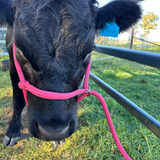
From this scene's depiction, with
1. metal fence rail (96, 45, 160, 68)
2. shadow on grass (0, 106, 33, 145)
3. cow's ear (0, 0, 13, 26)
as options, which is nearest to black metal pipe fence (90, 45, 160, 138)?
metal fence rail (96, 45, 160, 68)

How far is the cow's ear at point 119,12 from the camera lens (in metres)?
1.67

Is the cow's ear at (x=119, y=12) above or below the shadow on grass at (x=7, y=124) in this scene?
above

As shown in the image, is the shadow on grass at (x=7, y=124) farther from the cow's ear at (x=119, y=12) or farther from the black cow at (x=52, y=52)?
the cow's ear at (x=119, y=12)

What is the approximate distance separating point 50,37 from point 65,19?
22cm

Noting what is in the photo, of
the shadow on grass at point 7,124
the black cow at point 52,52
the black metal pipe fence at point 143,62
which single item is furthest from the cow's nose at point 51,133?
the shadow on grass at point 7,124

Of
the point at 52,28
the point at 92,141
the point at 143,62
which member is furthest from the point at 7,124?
the point at 143,62

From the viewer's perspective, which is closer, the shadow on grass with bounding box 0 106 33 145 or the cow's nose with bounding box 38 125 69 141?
the cow's nose with bounding box 38 125 69 141

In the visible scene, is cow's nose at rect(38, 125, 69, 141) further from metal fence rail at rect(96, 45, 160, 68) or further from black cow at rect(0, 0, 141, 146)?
metal fence rail at rect(96, 45, 160, 68)

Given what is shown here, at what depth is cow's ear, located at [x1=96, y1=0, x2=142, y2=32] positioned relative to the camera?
1.67 metres

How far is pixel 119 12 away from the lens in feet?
5.67

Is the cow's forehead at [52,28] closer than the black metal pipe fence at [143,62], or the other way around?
the black metal pipe fence at [143,62]

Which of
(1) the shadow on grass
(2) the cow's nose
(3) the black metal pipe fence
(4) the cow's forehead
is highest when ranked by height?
(4) the cow's forehead

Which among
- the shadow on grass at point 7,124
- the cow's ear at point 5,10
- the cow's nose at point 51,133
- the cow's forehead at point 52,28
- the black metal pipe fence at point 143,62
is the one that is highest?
the cow's ear at point 5,10

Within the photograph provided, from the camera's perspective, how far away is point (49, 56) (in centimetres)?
118
